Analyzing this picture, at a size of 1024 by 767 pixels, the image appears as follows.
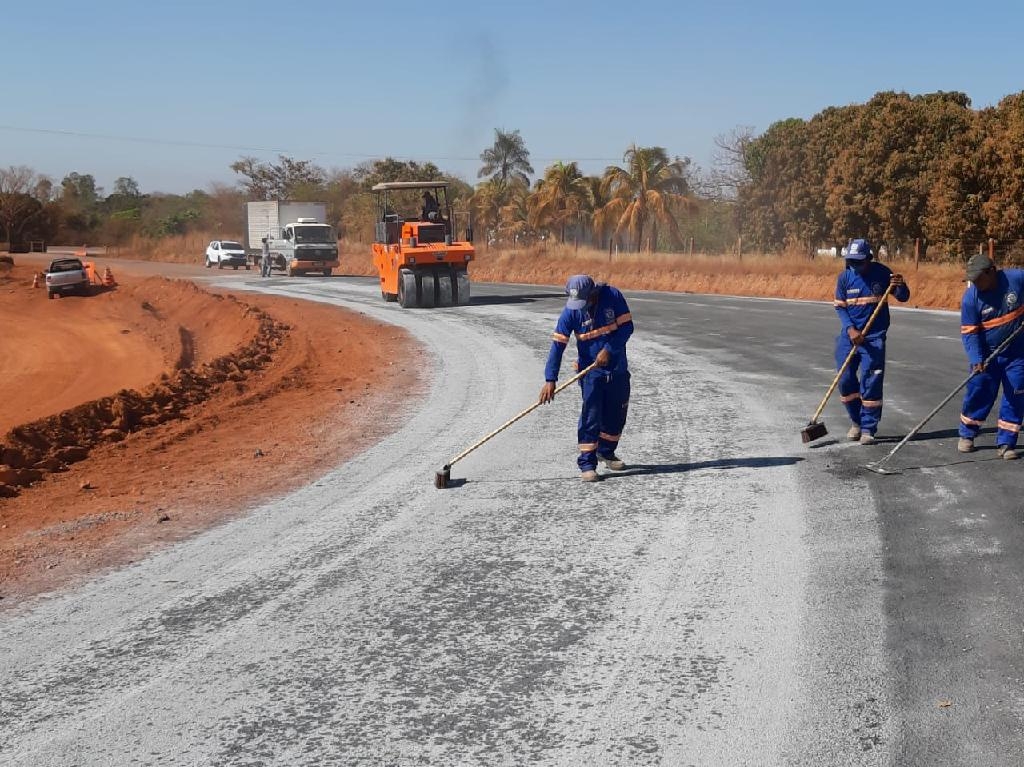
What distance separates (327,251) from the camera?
Result: 41.6 meters

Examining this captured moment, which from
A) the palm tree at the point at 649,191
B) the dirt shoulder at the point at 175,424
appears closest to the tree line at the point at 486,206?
the palm tree at the point at 649,191

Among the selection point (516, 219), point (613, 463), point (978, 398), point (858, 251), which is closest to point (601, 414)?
point (613, 463)

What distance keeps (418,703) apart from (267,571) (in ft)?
7.10

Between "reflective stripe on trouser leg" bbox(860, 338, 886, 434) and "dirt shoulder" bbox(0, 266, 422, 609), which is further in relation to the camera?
"reflective stripe on trouser leg" bbox(860, 338, 886, 434)

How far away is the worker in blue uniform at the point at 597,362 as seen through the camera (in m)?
8.25

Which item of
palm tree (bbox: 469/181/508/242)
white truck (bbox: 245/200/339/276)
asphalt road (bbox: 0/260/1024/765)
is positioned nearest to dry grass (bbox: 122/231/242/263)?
palm tree (bbox: 469/181/508/242)

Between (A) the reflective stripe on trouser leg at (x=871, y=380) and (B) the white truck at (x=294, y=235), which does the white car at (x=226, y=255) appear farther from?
(A) the reflective stripe on trouser leg at (x=871, y=380)

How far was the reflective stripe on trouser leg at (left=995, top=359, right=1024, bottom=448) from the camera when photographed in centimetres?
846

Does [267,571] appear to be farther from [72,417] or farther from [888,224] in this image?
[888,224]

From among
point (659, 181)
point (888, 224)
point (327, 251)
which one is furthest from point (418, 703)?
point (659, 181)

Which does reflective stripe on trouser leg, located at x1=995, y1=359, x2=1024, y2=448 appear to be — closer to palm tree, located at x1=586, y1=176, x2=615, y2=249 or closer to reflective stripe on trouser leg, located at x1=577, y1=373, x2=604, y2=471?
reflective stripe on trouser leg, located at x1=577, y1=373, x2=604, y2=471

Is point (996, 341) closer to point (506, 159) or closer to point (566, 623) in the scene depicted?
point (566, 623)

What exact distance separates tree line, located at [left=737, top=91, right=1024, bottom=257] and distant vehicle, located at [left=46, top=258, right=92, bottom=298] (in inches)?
1106

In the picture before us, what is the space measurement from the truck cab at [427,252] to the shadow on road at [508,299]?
79 cm
